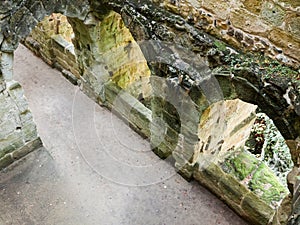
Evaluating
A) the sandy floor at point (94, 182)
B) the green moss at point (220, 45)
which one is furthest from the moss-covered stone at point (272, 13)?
the sandy floor at point (94, 182)

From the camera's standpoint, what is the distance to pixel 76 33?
527cm

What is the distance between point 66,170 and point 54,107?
1219 mm

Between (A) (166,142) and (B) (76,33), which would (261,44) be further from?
(B) (76,33)

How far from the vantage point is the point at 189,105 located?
4.10m

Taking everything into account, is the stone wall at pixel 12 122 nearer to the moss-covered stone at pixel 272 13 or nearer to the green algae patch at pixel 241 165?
the green algae patch at pixel 241 165

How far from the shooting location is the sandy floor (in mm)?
4668

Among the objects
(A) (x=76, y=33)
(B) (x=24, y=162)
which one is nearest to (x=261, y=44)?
(A) (x=76, y=33)

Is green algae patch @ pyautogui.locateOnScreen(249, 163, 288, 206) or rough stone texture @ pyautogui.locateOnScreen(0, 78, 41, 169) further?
rough stone texture @ pyautogui.locateOnScreen(0, 78, 41, 169)

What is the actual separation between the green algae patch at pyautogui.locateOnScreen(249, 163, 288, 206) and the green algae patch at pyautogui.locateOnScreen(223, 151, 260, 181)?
9 centimetres

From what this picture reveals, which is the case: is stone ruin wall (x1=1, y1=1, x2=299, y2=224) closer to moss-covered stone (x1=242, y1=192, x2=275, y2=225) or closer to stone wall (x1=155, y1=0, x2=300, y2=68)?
moss-covered stone (x1=242, y1=192, x2=275, y2=225)

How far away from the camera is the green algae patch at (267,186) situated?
174 inches

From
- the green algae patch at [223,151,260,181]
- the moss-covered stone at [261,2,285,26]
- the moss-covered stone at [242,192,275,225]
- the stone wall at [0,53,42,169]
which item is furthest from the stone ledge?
the moss-covered stone at [261,2,285,26]

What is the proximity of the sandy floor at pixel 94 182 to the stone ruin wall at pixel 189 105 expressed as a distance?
0.66 feet

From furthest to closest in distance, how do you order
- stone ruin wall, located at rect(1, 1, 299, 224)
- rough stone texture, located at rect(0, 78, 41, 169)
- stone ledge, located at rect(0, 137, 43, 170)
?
stone ledge, located at rect(0, 137, 43, 170)
rough stone texture, located at rect(0, 78, 41, 169)
stone ruin wall, located at rect(1, 1, 299, 224)
